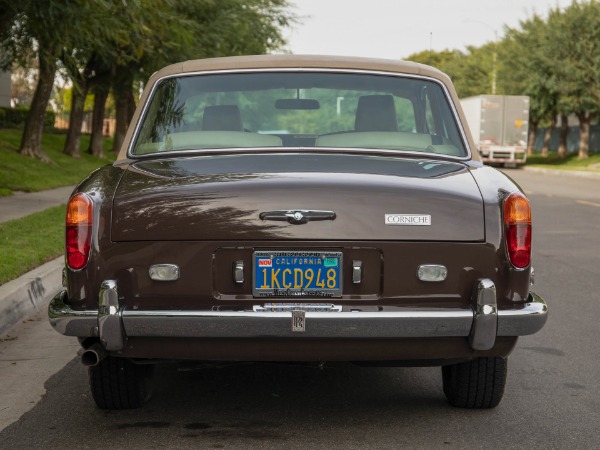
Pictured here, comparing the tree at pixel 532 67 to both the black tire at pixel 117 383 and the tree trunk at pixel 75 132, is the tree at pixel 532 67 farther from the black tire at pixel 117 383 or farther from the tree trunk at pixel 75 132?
the black tire at pixel 117 383

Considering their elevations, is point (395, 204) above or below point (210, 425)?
above

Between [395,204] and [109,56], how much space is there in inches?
1069

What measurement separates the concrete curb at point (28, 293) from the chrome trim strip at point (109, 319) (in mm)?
3200

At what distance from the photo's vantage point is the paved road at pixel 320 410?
4.88 meters

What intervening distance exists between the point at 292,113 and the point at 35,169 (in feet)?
70.7

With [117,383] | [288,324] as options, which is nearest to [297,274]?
[288,324]

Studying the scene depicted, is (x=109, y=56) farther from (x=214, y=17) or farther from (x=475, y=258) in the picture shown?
(x=475, y=258)

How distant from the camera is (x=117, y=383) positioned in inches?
207

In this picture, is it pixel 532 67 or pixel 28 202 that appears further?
pixel 532 67

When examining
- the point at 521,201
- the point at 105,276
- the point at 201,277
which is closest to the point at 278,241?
the point at 201,277

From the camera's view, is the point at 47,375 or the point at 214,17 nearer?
the point at 47,375

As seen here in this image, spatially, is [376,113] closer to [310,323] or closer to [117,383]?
Result: [310,323]

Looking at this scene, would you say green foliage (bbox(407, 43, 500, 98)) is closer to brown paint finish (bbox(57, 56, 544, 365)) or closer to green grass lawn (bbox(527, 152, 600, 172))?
green grass lawn (bbox(527, 152, 600, 172))

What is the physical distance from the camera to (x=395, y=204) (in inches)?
188
